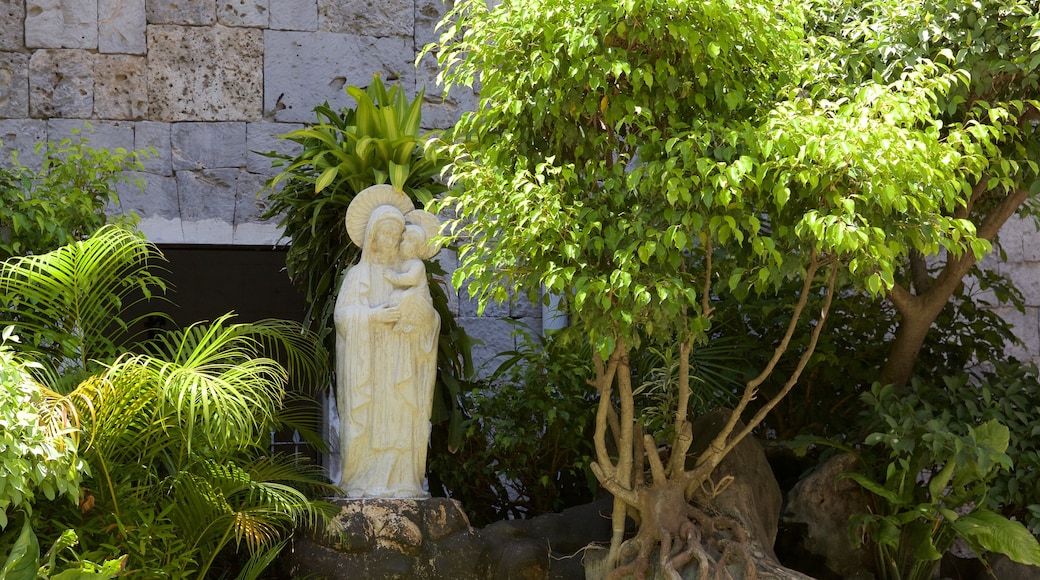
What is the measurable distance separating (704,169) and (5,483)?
8.78 ft

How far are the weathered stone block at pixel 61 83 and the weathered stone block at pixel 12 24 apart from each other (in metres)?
0.13

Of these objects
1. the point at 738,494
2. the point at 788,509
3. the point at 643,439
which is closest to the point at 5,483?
the point at 643,439

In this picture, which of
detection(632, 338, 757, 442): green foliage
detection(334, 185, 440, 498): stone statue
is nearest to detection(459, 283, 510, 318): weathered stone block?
detection(632, 338, 757, 442): green foliage

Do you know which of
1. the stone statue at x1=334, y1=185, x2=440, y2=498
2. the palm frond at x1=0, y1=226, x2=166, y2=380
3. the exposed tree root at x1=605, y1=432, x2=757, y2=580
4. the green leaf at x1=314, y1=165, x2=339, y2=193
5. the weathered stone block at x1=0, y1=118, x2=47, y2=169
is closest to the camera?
the exposed tree root at x1=605, y1=432, x2=757, y2=580

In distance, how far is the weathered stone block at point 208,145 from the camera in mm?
7465

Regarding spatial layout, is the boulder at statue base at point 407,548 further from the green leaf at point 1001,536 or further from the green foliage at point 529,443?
the green leaf at point 1001,536

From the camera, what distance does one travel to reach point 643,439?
5148 millimetres

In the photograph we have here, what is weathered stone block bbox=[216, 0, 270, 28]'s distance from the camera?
755cm

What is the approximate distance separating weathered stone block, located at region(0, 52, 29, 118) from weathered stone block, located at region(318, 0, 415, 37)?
1.80 meters

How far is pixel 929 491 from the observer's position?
18.3 ft

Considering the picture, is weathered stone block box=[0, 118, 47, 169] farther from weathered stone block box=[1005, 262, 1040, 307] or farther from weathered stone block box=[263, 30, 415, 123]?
weathered stone block box=[1005, 262, 1040, 307]

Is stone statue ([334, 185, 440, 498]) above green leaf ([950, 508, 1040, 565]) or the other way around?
above

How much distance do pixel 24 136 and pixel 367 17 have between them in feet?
7.24

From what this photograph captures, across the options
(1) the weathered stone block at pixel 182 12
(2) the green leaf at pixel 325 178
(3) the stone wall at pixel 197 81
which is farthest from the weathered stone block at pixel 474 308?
(1) the weathered stone block at pixel 182 12
